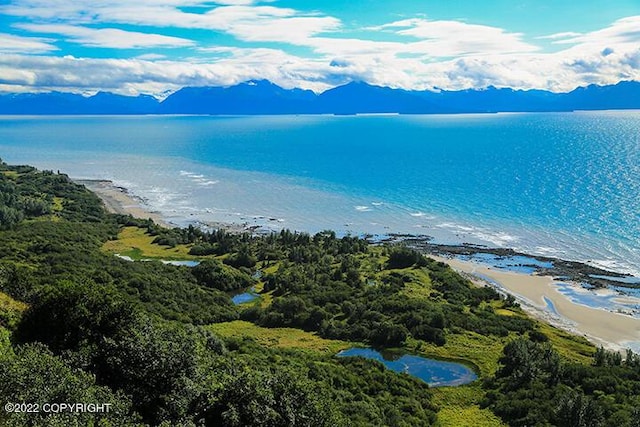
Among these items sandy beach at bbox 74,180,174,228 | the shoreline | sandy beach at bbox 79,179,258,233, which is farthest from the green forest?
sandy beach at bbox 74,180,174,228

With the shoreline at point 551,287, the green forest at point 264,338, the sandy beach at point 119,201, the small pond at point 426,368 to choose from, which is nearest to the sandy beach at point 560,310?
the shoreline at point 551,287

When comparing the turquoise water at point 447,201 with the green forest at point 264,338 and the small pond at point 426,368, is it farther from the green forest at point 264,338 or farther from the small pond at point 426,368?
the small pond at point 426,368

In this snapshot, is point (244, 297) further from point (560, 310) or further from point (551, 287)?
point (551, 287)

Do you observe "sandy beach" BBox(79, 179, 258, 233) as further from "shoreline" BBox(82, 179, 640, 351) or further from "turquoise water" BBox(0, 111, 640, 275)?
"turquoise water" BBox(0, 111, 640, 275)

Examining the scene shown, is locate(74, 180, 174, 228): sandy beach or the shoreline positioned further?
locate(74, 180, 174, 228): sandy beach

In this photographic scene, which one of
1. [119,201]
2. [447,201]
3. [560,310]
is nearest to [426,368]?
[560,310]
